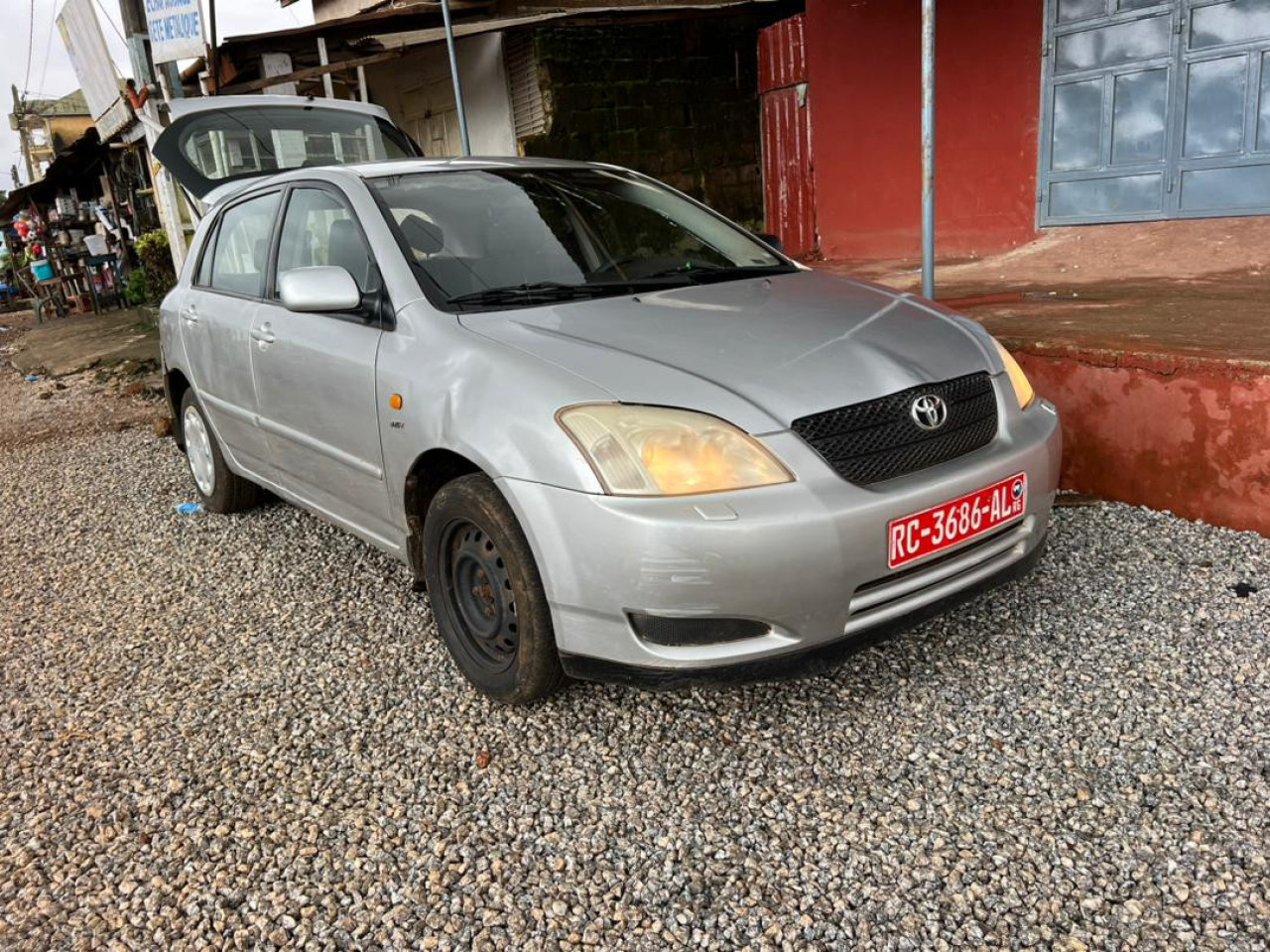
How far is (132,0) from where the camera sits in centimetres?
852

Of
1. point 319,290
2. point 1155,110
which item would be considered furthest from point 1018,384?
point 1155,110

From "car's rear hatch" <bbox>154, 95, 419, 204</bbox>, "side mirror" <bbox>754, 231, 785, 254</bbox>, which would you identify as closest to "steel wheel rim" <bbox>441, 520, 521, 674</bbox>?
"side mirror" <bbox>754, 231, 785, 254</bbox>

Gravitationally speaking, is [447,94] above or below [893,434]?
above

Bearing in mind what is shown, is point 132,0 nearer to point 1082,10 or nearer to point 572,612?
point 1082,10

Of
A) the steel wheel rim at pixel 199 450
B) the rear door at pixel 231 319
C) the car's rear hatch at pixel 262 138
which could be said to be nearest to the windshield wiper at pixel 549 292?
the rear door at pixel 231 319

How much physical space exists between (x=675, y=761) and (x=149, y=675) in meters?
1.87

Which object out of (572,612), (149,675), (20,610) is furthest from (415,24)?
(572,612)

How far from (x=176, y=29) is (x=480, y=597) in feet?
23.8

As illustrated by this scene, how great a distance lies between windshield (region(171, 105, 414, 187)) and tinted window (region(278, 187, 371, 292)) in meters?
2.68

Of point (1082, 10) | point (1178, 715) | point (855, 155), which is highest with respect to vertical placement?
point (1082, 10)

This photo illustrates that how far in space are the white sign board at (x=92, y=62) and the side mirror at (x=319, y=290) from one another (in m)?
8.68

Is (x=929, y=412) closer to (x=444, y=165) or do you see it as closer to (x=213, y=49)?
(x=444, y=165)

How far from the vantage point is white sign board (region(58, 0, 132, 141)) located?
33.2 feet

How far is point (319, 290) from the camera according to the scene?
9.60 ft
